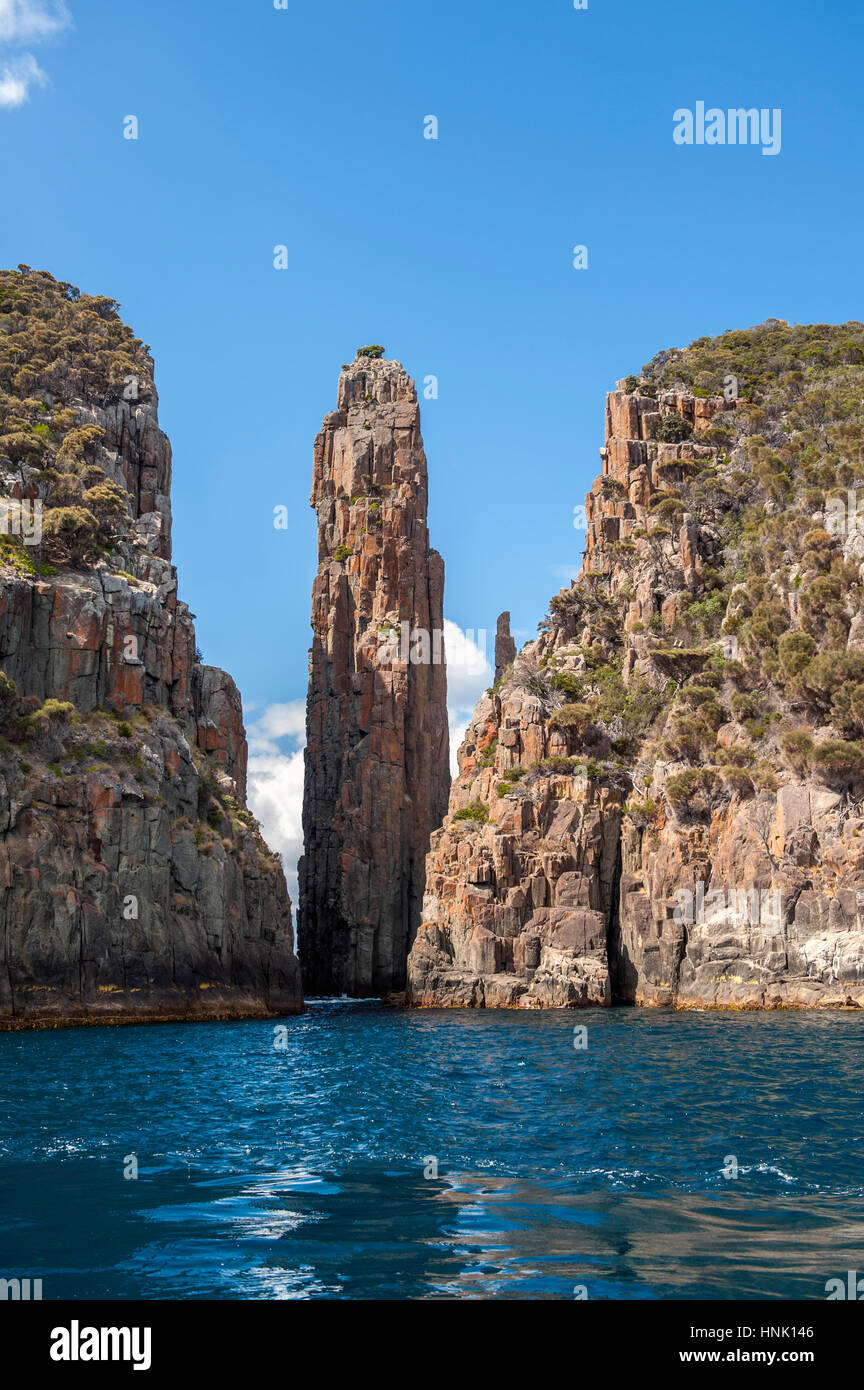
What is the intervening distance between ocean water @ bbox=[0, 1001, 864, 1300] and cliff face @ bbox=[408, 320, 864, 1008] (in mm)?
27431

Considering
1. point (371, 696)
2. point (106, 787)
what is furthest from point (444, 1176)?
point (371, 696)

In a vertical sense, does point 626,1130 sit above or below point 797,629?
below

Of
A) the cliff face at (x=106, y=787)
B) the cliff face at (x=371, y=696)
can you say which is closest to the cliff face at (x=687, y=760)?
the cliff face at (x=106, y=787)

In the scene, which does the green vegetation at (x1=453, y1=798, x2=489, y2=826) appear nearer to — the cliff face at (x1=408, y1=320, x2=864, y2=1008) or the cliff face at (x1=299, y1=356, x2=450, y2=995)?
the cliff face at (x1=408, y1=320, x2=864, y2=1008)

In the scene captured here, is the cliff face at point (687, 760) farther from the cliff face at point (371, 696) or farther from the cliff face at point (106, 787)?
the cliff face at point (371, 696)

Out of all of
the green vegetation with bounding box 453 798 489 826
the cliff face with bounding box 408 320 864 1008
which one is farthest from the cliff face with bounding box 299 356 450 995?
the green vegetation with bounding box 453 798 489 826

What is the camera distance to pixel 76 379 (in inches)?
4262

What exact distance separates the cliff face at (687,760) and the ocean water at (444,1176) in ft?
90.0

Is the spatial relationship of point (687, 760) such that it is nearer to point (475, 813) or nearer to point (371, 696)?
point (475, 813)

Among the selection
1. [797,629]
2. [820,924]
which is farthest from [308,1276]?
[797,629]

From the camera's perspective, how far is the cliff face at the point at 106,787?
6694cm

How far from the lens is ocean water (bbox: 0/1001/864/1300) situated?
14.0 meters
